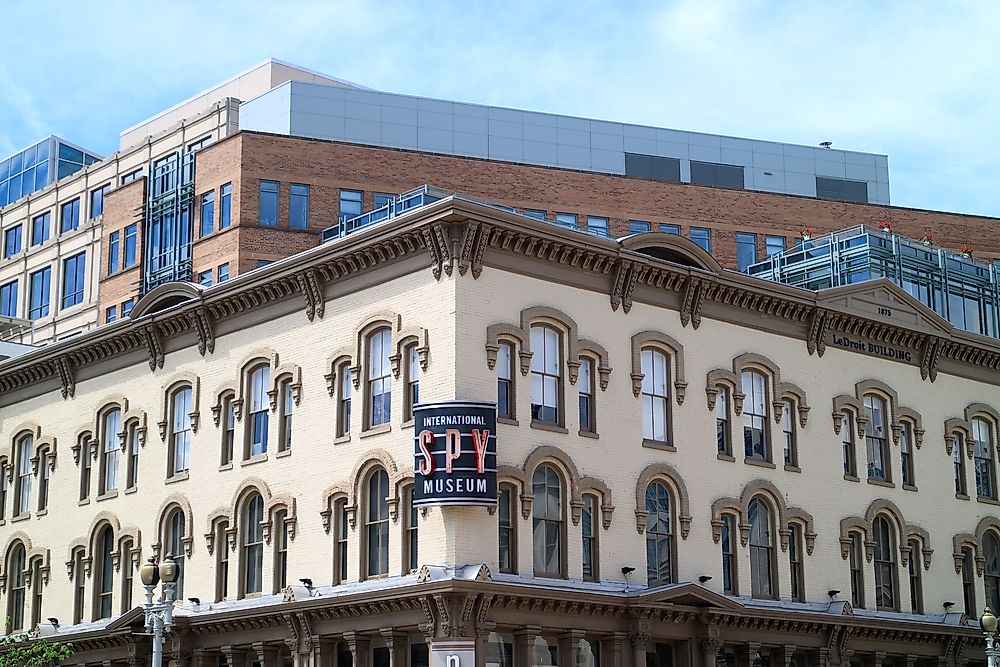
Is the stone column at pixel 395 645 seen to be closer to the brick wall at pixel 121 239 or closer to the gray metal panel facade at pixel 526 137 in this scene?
the gray metal panel facade at pixel 526 137

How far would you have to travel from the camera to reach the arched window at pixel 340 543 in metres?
38.2

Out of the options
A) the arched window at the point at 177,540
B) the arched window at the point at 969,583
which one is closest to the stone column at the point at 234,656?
the arched window at the point at 177,540

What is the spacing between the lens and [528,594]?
116 feet

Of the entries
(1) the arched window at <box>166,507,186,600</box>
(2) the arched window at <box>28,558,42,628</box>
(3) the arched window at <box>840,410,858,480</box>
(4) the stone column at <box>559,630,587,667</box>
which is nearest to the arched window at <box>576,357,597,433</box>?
(4) the stone column at <box>559,630,587,667</box>

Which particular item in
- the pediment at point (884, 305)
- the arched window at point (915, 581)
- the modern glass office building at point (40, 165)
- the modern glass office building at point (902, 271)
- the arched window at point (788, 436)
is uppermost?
the modern glass office building at point (40, 165)

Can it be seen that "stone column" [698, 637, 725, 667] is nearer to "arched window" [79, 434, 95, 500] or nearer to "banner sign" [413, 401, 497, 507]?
"banner sign" [413, 401, 497, 507]

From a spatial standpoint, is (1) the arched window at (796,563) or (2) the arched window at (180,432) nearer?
(1) the arched window at (796,563)

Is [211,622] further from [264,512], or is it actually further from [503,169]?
[503,169]

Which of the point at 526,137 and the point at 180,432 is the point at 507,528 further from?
the point at 526,137

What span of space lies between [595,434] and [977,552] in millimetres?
15952

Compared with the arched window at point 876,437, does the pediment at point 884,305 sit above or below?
above

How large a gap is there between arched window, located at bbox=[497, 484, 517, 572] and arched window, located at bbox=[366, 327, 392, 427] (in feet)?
11.4

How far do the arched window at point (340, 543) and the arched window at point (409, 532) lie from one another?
86.6 inches

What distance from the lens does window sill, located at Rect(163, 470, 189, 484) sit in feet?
144
